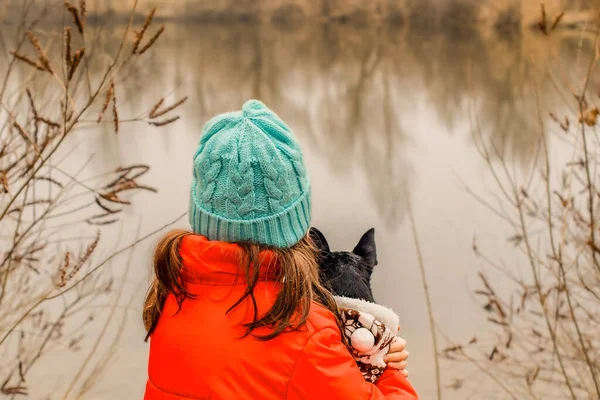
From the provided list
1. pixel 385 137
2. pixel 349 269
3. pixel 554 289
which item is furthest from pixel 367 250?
pixel 385 137

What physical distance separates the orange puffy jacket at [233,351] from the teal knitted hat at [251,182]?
45 mm

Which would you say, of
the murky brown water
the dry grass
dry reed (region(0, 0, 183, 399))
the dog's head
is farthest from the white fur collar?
the murky brown water

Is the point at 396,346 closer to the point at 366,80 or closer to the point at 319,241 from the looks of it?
the point at 319,241

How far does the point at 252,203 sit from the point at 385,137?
6.90 meters

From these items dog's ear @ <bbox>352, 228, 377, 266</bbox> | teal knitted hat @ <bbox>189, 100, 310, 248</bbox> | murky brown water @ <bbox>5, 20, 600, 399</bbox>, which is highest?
teal knitted hat @ <bbox>189, 100, 310, 248</bbox>

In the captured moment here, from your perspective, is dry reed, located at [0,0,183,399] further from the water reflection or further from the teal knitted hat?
the water reflection

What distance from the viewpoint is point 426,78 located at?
1034 cm

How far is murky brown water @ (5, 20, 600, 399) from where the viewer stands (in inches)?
191

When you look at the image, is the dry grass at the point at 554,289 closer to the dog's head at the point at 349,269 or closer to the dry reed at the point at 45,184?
Result: the dog's head at the point at 349,269

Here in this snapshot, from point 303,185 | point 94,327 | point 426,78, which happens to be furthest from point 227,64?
point 303,185

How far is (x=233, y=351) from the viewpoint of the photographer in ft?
3.71

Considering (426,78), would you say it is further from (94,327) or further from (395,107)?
(94,327)

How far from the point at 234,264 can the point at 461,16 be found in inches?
501

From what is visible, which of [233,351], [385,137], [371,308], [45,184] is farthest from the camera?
[385,137]
